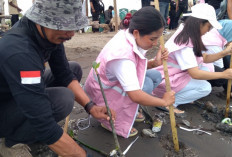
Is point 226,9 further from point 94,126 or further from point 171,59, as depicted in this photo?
point 94,126

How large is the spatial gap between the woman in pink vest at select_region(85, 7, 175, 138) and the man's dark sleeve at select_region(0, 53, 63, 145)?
2.48 feet

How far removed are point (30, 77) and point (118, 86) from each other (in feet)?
3.45

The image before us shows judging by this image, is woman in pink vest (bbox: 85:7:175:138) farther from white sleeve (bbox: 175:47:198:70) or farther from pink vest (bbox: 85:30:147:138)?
white sleeve (bbox: 175:47:198:70)

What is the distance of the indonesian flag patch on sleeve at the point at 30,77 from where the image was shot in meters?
1.30

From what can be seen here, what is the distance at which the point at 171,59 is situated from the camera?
9.34 feet

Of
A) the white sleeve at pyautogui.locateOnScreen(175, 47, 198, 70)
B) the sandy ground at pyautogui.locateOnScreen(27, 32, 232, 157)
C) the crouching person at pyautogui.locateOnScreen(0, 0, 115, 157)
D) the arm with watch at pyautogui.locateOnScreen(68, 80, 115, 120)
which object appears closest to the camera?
the crouching person at pyautogui.locateOnScreen(0, 0, 115, 157)

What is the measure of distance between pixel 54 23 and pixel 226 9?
3.48m

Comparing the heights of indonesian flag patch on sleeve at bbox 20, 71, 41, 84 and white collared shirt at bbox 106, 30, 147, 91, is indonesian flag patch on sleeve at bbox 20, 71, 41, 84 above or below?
above

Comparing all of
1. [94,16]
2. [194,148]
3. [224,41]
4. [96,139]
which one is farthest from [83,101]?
[94,16]

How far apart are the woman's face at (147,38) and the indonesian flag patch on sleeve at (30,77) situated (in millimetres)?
1044

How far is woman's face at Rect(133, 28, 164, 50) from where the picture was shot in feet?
6.47

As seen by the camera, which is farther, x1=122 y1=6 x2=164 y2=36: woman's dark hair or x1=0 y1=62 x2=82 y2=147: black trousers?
x1=122 y1=6 x2=164 y2=36: woman's dark hair

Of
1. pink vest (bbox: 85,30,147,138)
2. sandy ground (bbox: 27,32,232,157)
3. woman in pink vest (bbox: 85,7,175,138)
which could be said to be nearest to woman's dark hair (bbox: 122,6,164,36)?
woman in pink vest (bbox: 85,7,175,138)

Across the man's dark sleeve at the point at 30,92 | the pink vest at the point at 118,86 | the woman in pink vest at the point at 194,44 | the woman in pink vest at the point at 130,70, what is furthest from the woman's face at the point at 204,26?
the man's dark sleeve at the point at 30,92
